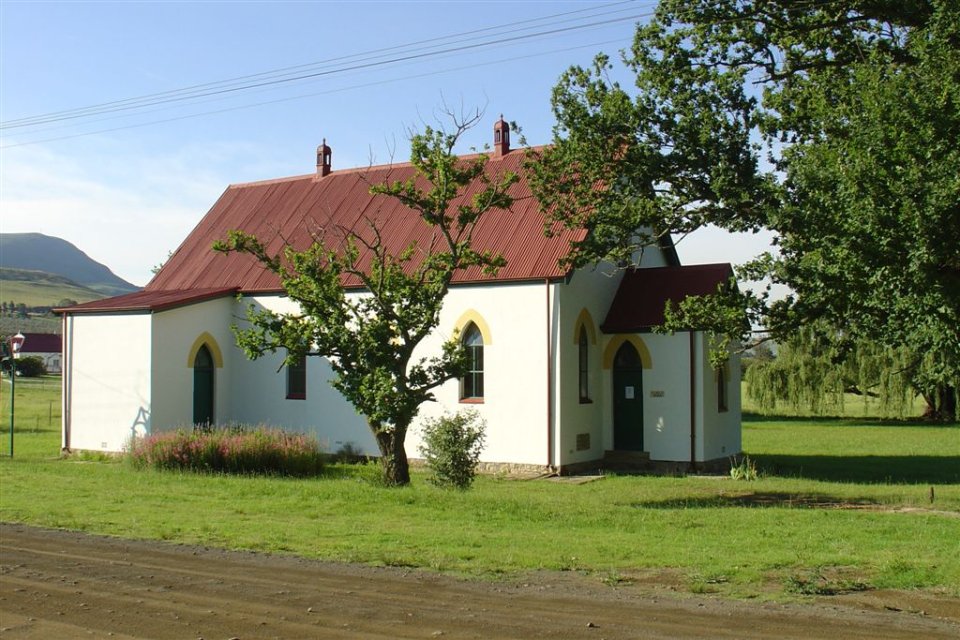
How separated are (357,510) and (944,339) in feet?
31.2

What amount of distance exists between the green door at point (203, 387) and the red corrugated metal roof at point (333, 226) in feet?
7.55

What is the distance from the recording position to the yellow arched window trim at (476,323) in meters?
23.2

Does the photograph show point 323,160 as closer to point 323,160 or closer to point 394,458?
point 323,160

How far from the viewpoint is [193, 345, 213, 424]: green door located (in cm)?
2628

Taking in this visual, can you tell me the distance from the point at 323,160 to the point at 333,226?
22.9 feet

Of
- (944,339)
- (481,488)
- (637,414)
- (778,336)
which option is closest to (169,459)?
(481,488)

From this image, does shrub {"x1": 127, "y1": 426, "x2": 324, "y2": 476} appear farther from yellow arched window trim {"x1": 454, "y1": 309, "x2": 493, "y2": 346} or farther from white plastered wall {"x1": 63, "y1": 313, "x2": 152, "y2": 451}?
yellow arched window trim {"x1": 454, "y1": 309, "x2": 493, "y2": 346}

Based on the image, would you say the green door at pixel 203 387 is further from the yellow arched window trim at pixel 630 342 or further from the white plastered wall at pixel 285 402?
the yellow arched window trim at pixel 630 342

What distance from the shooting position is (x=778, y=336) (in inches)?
750

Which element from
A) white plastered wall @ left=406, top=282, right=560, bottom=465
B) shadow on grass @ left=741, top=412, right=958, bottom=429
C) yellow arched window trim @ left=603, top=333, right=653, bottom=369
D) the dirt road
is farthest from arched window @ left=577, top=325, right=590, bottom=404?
shadow on grass @ left=741, top=412, right=958, bottom=429

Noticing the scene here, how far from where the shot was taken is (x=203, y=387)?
2662 cm

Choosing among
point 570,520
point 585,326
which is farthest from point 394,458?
point 585,326

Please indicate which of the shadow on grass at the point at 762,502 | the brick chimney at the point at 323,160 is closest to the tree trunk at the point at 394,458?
the shadow on grass at the point at 762,502

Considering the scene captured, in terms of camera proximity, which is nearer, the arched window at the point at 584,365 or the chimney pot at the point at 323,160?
the arched window at the point at 584,365
